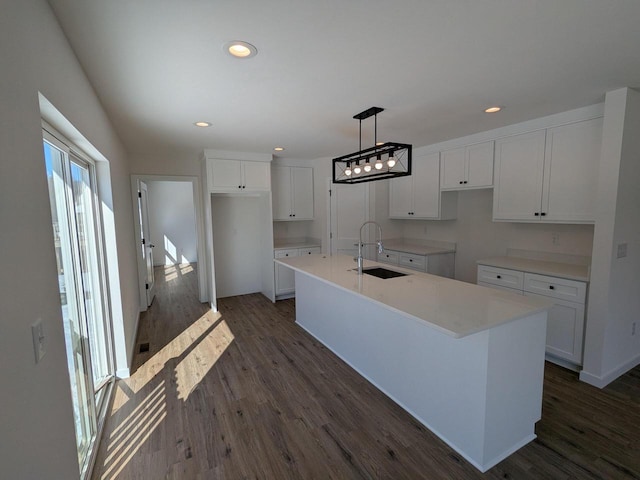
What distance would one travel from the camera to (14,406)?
0.86 metres

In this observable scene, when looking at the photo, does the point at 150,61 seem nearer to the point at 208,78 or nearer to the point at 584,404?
the point at 208,78

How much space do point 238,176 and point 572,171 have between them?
13.1 feet

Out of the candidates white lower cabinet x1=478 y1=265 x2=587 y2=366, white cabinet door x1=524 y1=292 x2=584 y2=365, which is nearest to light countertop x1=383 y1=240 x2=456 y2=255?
white lower cabinet x1=478 y1=265 x2=587 y2=366

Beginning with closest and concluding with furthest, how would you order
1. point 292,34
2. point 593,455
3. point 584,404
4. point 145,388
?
point 292,34, point 593,455, point 584,404, point 145,388

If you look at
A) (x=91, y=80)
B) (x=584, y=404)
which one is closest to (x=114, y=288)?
(x=91, y=80)

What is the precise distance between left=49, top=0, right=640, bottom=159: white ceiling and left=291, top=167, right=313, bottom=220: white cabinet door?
90.9 inches

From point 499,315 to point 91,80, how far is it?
2976 millimetres

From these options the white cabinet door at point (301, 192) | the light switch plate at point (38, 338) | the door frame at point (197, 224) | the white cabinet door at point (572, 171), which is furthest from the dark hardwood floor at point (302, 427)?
the white cabinet door at point (301, 192)

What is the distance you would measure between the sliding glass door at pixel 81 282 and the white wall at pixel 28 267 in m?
0.37

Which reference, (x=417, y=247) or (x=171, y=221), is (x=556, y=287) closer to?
(x=417, y=247)

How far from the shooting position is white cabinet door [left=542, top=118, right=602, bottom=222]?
2.80 metres

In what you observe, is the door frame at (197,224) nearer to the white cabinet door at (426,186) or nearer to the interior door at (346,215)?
the interior door at (346,215)

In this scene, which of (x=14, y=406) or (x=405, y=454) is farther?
(x=405, y=454)

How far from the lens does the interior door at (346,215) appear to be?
521cm
